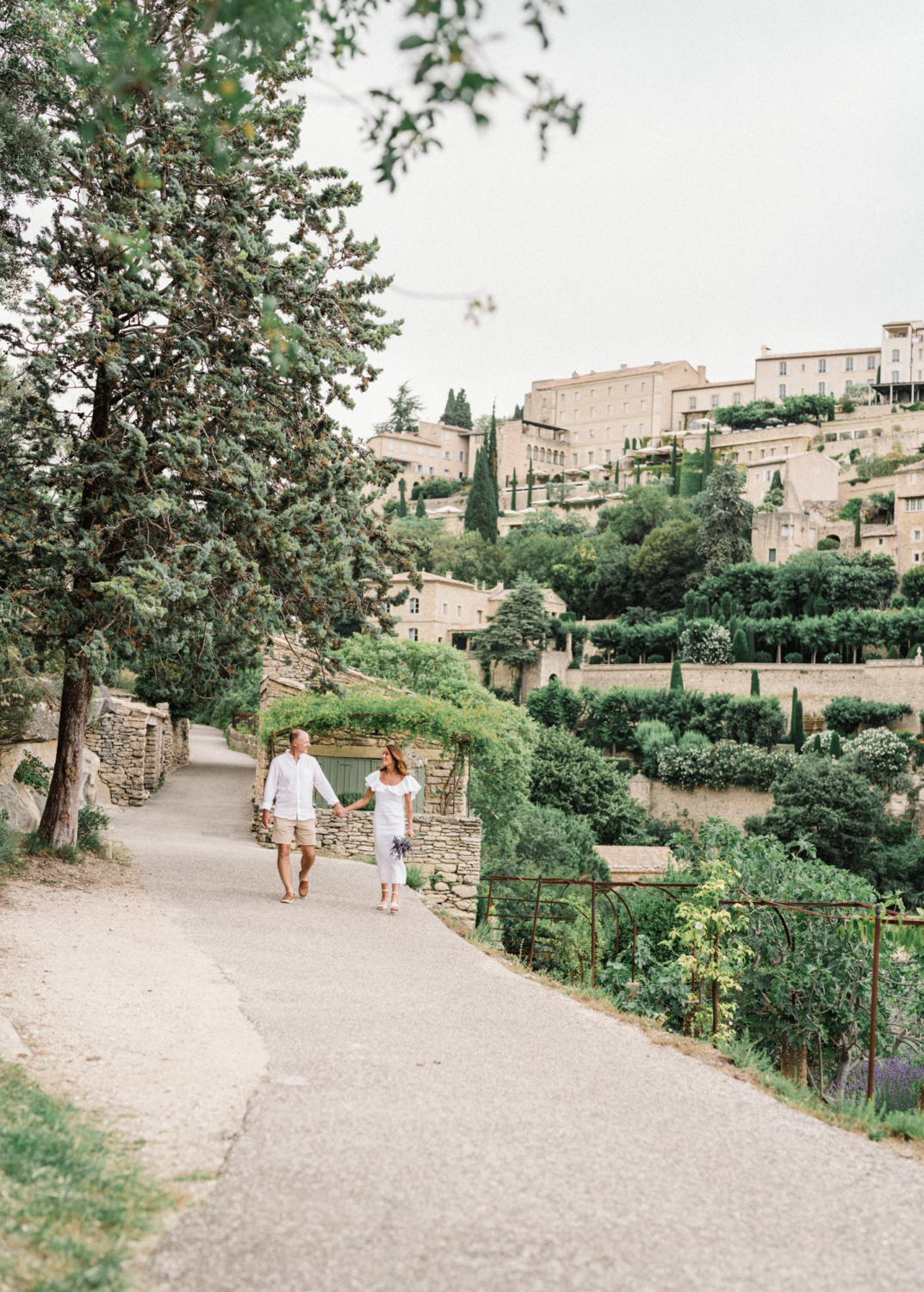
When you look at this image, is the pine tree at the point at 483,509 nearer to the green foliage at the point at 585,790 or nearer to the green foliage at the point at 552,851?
the green foliage at the point at 585,790

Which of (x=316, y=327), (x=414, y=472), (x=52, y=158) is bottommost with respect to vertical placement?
(x=316, y=327)

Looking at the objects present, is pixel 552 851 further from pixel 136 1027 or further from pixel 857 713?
pixel 857 713

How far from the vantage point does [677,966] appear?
26.9 feet

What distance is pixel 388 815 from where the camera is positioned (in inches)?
381

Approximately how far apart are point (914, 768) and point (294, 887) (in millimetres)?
41540

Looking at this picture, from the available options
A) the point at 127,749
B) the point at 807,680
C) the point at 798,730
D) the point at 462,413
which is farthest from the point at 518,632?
the point at 462,413

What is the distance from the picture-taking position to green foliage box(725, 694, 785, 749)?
51.2 m

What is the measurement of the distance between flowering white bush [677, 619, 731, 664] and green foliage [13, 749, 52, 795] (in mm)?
46154

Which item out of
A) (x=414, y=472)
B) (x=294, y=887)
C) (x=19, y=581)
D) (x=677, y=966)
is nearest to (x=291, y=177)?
(x=19, y=581)


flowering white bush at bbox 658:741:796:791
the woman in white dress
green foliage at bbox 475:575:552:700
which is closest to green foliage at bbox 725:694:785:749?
flowering white bush at bbox 658:741:796:791

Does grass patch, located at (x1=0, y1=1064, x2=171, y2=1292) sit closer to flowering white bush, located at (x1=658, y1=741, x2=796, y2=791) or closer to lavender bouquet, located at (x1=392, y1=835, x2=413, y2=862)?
lavender bouquet, located at (x1=392, y1=835, x2=413, y2=862)

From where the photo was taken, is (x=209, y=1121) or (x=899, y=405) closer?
(x=209, y=1121)

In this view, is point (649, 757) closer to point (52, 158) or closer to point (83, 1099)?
point (52, 158)

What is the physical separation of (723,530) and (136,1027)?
6615 cm
